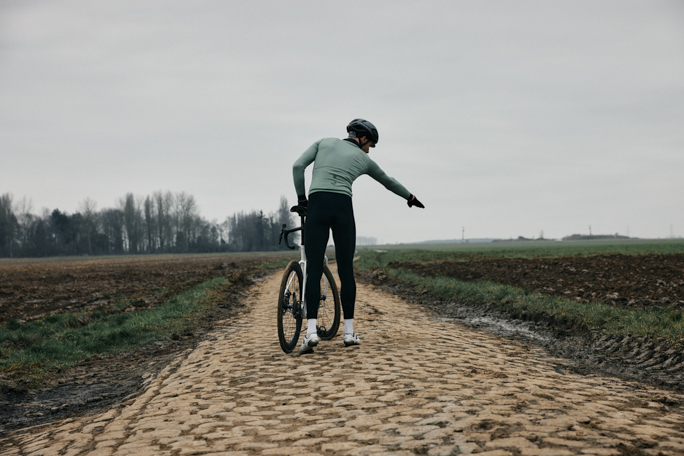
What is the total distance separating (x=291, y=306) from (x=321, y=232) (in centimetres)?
104

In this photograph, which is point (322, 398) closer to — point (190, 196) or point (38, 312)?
point (38, 312)

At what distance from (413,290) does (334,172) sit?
1089cm

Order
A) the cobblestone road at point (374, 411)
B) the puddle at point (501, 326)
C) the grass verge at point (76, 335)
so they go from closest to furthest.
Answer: the cobblestone road at point (374, 411) → the grass verge at point (76, 335) → the puddle at point (501, 326)

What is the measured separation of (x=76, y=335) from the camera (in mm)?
8531

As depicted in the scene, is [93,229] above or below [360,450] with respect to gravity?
above

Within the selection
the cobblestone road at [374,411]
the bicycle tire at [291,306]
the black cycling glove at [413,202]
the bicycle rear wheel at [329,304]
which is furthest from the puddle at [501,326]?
the bicycle tire at [291,306]

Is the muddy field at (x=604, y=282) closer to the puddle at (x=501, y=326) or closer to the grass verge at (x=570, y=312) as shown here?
the grass verge at (x=570, y=312)

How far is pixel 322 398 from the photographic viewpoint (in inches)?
143

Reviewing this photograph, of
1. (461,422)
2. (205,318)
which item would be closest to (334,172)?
(461,422)

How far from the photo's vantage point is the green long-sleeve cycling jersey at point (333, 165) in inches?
206

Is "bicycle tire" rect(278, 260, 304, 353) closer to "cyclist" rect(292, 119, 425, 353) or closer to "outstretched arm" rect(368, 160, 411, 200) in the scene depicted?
"cyclist" rect(292, 119, 425, 353)

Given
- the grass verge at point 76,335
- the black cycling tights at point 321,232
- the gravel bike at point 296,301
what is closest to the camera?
the black cycling tights at point 321,232

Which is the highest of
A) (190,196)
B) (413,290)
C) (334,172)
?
(190,196)

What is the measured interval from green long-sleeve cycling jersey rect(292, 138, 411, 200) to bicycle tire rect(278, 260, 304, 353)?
3.34 ft
